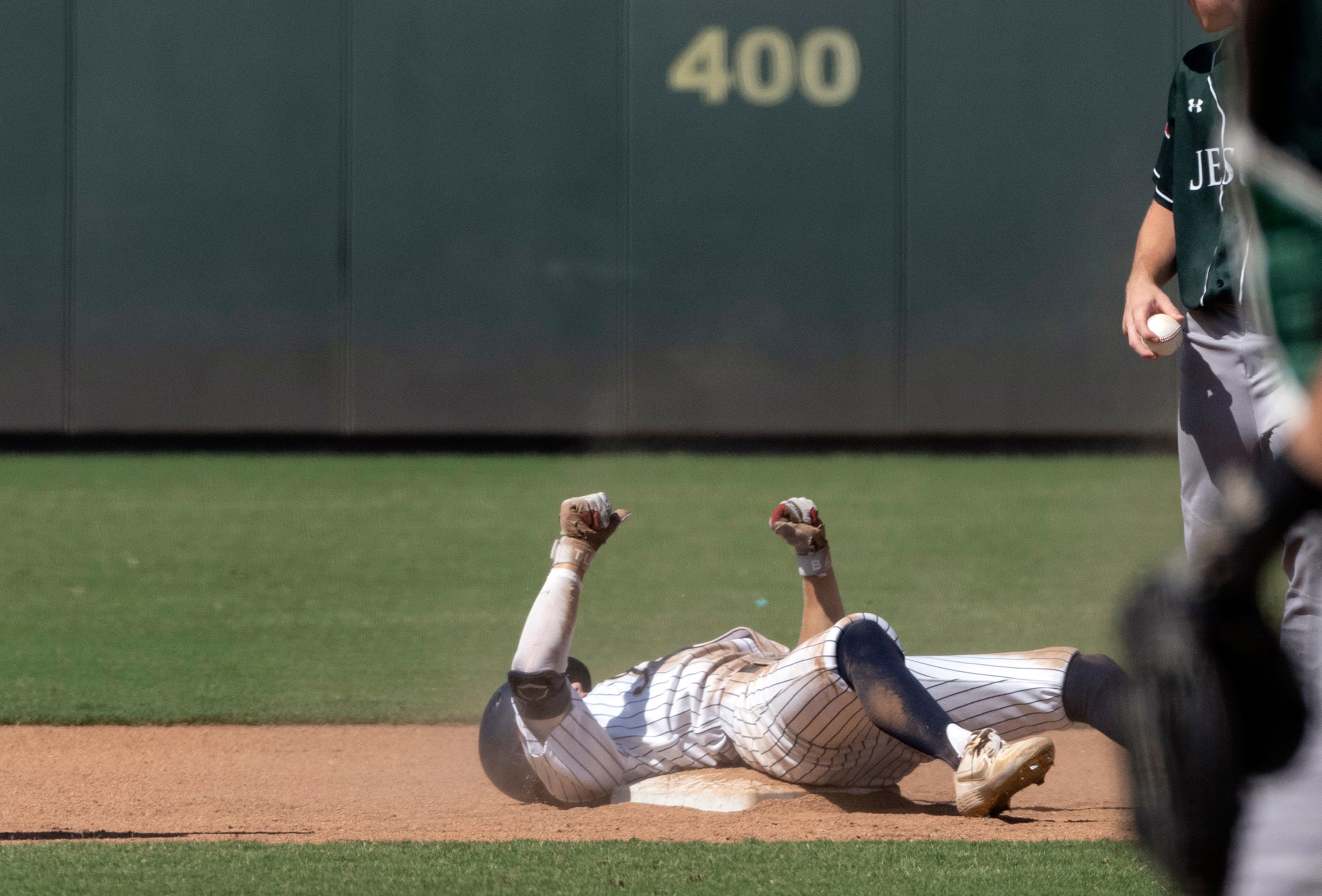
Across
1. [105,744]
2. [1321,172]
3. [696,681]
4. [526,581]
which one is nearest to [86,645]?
[105,744]

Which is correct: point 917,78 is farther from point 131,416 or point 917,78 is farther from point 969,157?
point 131,416

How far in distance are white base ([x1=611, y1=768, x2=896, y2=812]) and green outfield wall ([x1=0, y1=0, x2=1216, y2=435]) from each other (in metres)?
11.0

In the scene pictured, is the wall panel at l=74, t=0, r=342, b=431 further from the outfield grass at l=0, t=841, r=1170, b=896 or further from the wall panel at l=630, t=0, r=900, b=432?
the outfield grass at l=0, t=841, r=1170, b=896

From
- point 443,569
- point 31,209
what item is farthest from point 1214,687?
point 31,209

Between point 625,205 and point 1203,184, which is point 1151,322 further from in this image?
point 625,205

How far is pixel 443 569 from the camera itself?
8.20 metres

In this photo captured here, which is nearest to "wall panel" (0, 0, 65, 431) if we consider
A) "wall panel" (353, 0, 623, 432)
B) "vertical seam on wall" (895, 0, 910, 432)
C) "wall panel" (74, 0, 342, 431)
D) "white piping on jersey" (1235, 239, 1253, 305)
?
"wall panel" (74, 0, 342, 431)

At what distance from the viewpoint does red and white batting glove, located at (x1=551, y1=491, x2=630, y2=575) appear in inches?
151

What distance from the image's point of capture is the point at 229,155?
47.6 feet

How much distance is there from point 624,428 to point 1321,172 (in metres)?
13.6

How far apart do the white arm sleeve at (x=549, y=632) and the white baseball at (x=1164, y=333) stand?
1.54 m

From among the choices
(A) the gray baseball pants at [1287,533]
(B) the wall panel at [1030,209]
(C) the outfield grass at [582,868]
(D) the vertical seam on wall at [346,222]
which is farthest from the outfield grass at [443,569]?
(A) the gray baseball pants at [1287,533]

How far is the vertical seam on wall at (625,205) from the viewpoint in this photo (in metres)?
14.6

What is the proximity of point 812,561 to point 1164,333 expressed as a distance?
1.37m
